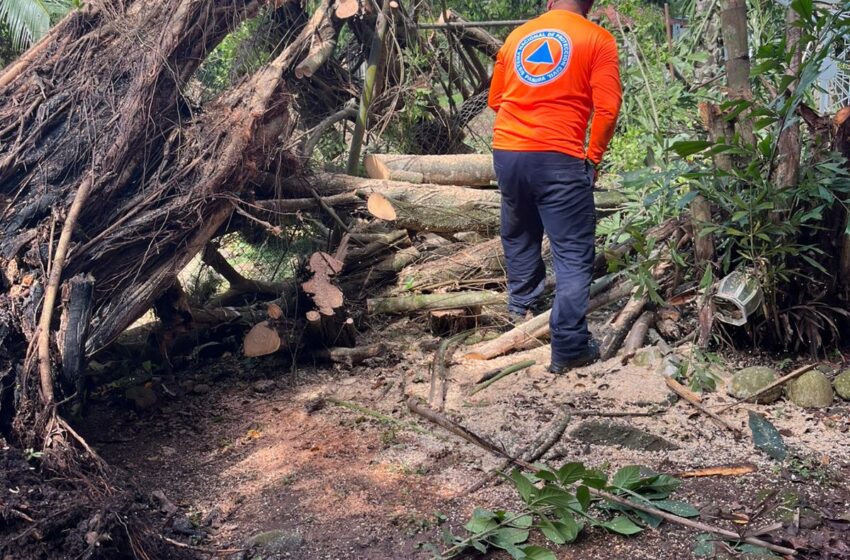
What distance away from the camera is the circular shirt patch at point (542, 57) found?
3988 mm

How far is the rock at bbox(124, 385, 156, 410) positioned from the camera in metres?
4.38

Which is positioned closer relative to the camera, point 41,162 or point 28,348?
point 28,348

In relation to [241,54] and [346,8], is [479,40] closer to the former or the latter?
[346,8]

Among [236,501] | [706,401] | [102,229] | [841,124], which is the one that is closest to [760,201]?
[841,124]

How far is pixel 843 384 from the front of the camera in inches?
146

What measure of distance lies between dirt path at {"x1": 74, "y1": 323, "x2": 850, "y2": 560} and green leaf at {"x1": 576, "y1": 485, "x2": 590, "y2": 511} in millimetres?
102

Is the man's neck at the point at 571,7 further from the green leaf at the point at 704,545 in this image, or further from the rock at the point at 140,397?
the rock at the point at 140,397

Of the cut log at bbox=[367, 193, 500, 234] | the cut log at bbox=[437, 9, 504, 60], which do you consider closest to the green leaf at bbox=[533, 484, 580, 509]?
the cut log at bbox=[367, 193, 500, 234]

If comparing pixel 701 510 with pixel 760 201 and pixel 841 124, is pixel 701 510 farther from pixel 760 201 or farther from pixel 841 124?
pixel 841 124

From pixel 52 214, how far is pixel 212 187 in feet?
2.66

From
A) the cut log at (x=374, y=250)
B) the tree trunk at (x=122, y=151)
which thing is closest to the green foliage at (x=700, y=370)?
the cut log at (x=374, y=250)

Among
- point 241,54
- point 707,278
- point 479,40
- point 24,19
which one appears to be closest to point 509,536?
point 707,278

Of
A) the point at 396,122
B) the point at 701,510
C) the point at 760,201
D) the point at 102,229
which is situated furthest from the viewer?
the point at 396,122

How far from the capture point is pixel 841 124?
149 inches
